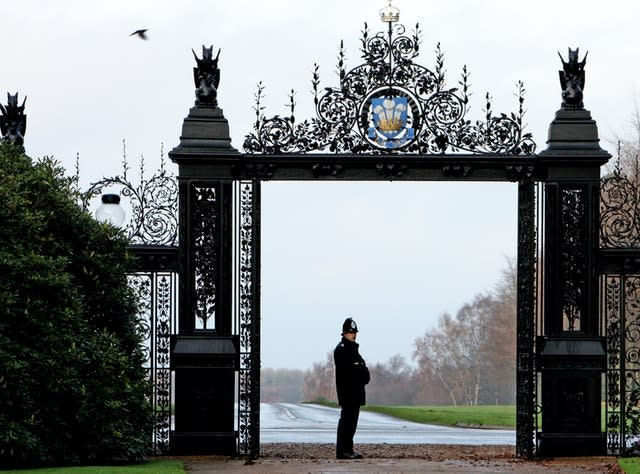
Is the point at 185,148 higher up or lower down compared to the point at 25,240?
higher up

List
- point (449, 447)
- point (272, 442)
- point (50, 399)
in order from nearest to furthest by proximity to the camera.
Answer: point (50, 399)
point (449, 447)
point (272, 442)

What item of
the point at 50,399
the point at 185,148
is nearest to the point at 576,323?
the point at 185,148

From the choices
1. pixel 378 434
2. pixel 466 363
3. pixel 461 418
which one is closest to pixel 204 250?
pixel 378 434

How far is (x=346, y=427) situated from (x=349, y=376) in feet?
2.15

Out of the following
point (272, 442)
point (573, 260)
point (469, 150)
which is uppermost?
point (469, 150)

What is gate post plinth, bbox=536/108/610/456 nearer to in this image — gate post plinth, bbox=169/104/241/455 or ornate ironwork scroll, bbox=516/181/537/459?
ornate ironwork scroll, bbox=516/181/537/459

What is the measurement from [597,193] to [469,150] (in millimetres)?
1770

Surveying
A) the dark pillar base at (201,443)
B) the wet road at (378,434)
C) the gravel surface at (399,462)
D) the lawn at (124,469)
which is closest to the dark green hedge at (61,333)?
the lawn at (124,469)

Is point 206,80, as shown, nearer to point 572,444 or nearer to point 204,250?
point 204,250

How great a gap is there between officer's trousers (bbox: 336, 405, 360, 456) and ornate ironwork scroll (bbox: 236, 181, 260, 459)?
1.07 meters

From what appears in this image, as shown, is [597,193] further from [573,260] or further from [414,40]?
[414,40]

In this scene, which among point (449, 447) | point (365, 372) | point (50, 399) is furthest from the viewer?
point (449, 447)

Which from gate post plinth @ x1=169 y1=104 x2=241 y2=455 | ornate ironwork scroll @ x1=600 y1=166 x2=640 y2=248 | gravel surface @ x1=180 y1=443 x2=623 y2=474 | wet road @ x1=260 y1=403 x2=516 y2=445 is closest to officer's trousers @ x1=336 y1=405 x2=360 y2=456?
gravel surface @ x1=180 y1=443 x2=623 y2=474

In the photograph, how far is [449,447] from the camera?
67.7ft
